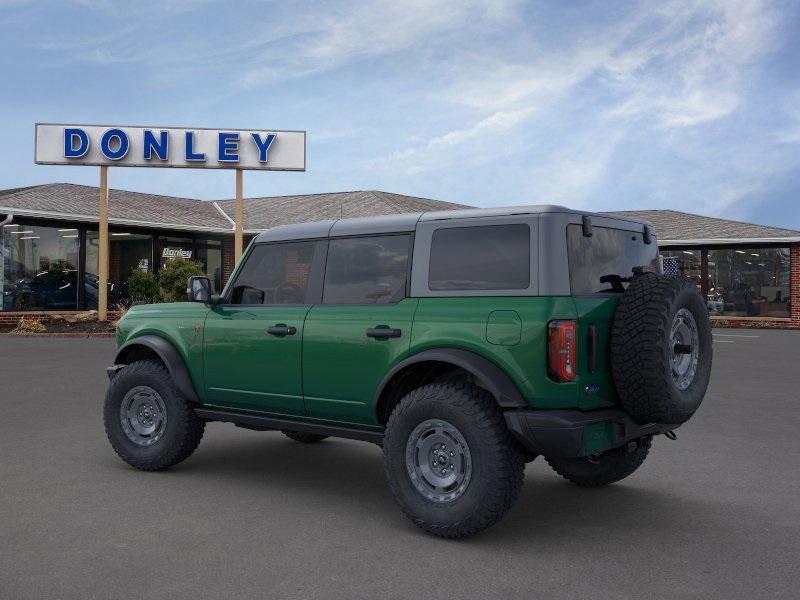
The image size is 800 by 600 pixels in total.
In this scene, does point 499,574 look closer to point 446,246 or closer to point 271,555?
point 271,555

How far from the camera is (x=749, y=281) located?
1216 inches

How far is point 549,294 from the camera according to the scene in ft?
15.7

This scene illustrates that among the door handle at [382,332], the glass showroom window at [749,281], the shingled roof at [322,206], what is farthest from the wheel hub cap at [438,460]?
the glass showroom window at [749,281]

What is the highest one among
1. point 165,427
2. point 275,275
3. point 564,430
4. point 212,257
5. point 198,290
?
point 212,257

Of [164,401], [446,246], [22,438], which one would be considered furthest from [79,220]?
[446,246]

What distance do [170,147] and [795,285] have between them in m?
22.3

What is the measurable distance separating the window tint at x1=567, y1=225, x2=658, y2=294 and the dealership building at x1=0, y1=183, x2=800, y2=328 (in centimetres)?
2308

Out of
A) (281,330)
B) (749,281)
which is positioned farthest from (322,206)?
(281,330)

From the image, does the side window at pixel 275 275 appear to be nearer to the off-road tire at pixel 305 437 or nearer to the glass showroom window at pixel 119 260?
the off-road tire at pixel 305 437

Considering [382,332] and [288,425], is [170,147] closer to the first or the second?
[288,425]

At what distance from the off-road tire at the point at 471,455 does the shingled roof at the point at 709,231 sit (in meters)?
26.0

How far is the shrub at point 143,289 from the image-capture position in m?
25.0

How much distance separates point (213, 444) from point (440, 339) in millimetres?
3760

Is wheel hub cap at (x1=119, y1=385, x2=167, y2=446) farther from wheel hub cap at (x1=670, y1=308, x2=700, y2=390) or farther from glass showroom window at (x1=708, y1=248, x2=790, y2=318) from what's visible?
glass showroom window at (x1=708, y1=248, x2=790, y2=318)
